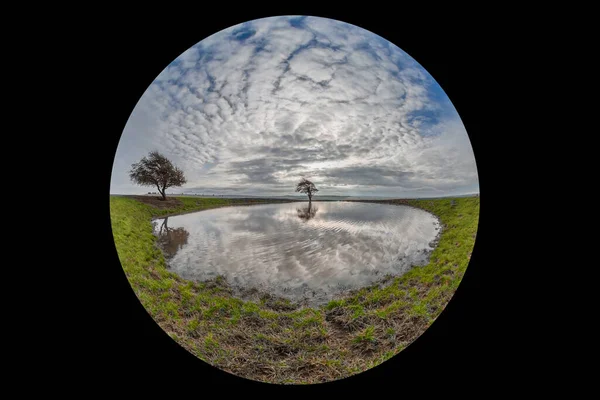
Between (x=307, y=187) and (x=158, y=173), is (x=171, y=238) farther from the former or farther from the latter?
(x=307, y=187)

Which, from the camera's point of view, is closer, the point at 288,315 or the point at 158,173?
the point at 288,315

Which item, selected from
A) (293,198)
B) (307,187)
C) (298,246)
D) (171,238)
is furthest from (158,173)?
(298,246)

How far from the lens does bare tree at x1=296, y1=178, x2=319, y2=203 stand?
18.1 feet

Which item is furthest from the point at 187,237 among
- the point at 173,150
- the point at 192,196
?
the point at 173,150

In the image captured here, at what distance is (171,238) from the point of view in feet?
19.8

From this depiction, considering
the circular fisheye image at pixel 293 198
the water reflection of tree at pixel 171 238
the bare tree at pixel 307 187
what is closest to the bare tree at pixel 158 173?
the circular fisheye image at pixel 293 198

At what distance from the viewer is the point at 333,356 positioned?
5676 mm

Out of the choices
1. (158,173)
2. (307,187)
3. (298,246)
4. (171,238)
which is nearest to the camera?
(298,246)

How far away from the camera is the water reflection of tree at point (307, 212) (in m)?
5.58

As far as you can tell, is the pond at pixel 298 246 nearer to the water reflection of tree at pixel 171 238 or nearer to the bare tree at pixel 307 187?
the water reflection of tree at pixel 171 238

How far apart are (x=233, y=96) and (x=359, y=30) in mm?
2934

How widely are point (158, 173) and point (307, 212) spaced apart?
118 inches

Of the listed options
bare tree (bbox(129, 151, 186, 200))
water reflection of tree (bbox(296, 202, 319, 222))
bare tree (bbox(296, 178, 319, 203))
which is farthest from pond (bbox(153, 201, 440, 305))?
bare tree (bbox(129, 151, 186, 200))

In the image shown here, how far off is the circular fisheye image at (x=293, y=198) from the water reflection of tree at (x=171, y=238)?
31 millimetres
